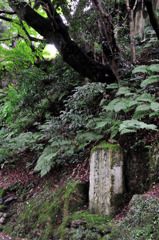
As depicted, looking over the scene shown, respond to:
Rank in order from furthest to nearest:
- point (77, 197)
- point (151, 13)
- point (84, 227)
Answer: point (151, 13) → point (77, 197) → point (84, 227)

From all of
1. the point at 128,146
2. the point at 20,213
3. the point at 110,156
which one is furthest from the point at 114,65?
the point at 20,213

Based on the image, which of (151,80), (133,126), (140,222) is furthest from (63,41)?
(140,222)

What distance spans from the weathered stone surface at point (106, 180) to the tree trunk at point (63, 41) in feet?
10.4

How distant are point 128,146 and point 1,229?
367cm

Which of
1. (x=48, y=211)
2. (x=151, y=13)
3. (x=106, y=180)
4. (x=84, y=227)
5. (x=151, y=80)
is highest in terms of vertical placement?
(x=151, y=13)

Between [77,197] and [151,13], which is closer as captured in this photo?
[77,197]

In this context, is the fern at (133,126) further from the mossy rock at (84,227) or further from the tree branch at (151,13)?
the tree branch at (151,13)

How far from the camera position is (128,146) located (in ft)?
10.8

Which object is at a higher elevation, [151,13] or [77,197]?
[151,13]

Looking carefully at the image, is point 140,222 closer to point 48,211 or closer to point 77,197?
point 77,197

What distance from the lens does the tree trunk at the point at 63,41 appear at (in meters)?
5.30

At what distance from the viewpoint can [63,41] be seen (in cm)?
533

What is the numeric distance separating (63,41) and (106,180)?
14.1 ft

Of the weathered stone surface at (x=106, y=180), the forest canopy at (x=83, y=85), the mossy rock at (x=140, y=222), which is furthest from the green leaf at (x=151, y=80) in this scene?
the mossy rock at (x=140, y=222)
